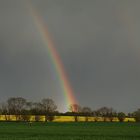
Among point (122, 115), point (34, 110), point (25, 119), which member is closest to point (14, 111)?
point (34, 110)

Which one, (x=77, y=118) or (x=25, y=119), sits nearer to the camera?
(x=25, y=119)

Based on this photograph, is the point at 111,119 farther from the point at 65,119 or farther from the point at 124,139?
the point at 124,139

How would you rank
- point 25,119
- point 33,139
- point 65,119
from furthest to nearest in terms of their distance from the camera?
point 65,119, point 25,119, point 33,139

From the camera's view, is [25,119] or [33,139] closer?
[33,139]

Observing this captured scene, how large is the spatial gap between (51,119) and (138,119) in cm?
4876

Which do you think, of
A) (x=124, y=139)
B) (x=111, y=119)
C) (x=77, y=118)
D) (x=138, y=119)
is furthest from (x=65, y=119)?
(x=124, y=139)

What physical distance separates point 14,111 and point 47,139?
517 ft

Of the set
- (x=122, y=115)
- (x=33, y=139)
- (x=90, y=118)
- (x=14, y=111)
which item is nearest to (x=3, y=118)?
(x=14, y=111)

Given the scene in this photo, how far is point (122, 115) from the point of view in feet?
653

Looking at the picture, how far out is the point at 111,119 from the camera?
195 metres

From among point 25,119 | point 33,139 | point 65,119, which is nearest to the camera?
point 33,139

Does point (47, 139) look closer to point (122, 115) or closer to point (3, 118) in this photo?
point (3, 118)

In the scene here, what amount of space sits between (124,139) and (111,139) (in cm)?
164

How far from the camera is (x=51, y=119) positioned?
180 metres
